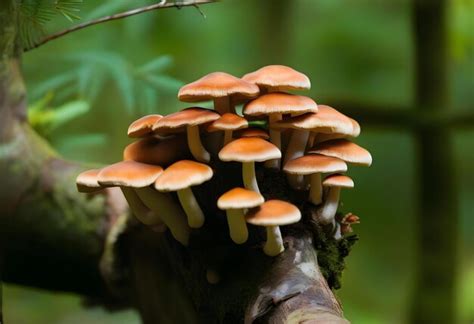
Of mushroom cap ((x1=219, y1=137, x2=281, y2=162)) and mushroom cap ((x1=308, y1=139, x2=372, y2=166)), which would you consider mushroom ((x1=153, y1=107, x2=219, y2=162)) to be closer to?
mushroom cap ((x1=219, y1=137, x2=281, y2=162))

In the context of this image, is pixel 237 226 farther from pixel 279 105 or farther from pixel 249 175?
pixel 279 105

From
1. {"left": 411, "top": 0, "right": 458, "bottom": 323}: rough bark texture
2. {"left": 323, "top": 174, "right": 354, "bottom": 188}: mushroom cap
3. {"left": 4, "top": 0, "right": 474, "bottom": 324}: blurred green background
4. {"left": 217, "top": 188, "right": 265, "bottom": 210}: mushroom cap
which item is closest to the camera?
{"left": 217, "top": 188, "right": 265, "bottom": 210}: mushroom cap

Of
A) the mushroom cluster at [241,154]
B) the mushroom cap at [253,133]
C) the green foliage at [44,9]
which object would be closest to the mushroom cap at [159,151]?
the mushroom cluster at [241,154]

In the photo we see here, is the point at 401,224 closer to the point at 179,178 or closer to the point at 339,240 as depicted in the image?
the point at 339,240

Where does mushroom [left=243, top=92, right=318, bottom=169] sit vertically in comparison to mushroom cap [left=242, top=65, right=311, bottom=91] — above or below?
below

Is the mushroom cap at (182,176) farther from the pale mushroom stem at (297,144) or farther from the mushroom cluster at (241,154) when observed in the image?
the pale mushroom stem at (297,144)

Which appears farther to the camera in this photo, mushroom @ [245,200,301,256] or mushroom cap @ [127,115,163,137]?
mushroom cap @ [127,115,163,137]

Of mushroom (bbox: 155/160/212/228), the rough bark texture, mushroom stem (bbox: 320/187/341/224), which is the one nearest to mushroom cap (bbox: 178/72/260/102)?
mushroom (bbox: 155/160/212/228)
